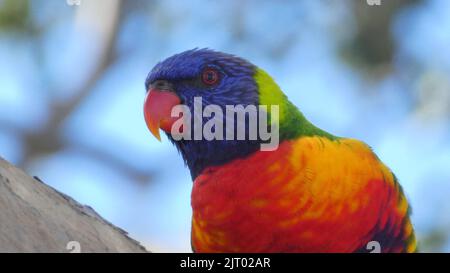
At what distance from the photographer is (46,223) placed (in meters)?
1.52

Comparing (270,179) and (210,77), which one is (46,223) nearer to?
(270,179)

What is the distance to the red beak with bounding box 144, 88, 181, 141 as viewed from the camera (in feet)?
6.66

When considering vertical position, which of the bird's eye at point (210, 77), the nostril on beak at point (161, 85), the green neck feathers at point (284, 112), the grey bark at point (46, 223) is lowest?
the grey bark at point (46, 223)

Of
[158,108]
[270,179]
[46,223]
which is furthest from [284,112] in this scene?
[46,223]

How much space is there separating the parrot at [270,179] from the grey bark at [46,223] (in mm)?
363

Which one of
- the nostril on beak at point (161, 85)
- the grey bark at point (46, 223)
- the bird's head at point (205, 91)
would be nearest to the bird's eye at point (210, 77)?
the bird's head at point (205, 91)

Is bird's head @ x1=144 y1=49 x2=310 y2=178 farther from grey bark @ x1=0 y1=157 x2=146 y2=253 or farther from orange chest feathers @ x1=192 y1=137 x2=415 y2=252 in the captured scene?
grey bark @ x1=0 y1=157 x2=146 y2=253

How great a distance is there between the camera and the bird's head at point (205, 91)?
2.03m

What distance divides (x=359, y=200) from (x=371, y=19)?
1.57 metres

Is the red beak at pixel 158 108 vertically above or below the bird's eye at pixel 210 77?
below

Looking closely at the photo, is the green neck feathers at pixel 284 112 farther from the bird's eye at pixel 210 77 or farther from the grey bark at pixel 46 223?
the grey bark at pixel 46 223

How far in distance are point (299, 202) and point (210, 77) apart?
0.59 m
